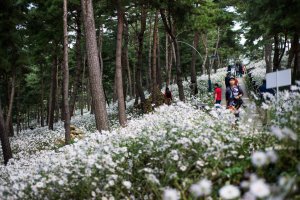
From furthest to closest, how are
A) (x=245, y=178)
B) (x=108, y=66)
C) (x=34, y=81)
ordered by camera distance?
1. (x=34, y=81)
2. (x=108, y=66)
3. (x=245, y=178)

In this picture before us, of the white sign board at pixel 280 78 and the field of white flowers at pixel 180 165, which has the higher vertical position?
the white sign board at pixel 280 78

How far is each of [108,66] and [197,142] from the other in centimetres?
3576

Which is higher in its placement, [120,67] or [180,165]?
[120,67]

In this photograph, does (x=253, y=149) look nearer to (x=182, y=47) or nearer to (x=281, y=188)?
(x=281, y=188)

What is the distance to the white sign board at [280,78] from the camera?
9.53 m

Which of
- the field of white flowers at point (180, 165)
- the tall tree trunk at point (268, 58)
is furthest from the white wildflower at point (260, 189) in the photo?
the tall tree trunk at point (268, 58)

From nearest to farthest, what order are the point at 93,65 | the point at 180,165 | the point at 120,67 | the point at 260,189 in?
the point at 260,189, the point at 180,165, the point at 93,65, the point at 120,67

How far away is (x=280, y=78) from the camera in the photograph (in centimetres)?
972

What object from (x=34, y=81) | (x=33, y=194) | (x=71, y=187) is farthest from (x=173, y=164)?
(x=34, y=81)

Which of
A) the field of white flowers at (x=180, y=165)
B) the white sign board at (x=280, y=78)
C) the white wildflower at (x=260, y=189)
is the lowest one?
the field of white flowers at (x=180, y=165)

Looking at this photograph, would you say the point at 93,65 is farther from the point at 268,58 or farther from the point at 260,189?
the point at 268,58

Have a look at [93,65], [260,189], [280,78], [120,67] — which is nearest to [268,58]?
[120,67]

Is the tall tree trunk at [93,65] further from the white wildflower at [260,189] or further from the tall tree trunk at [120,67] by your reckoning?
the white wildflower at [260,189]

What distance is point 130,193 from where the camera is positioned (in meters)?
6.61
